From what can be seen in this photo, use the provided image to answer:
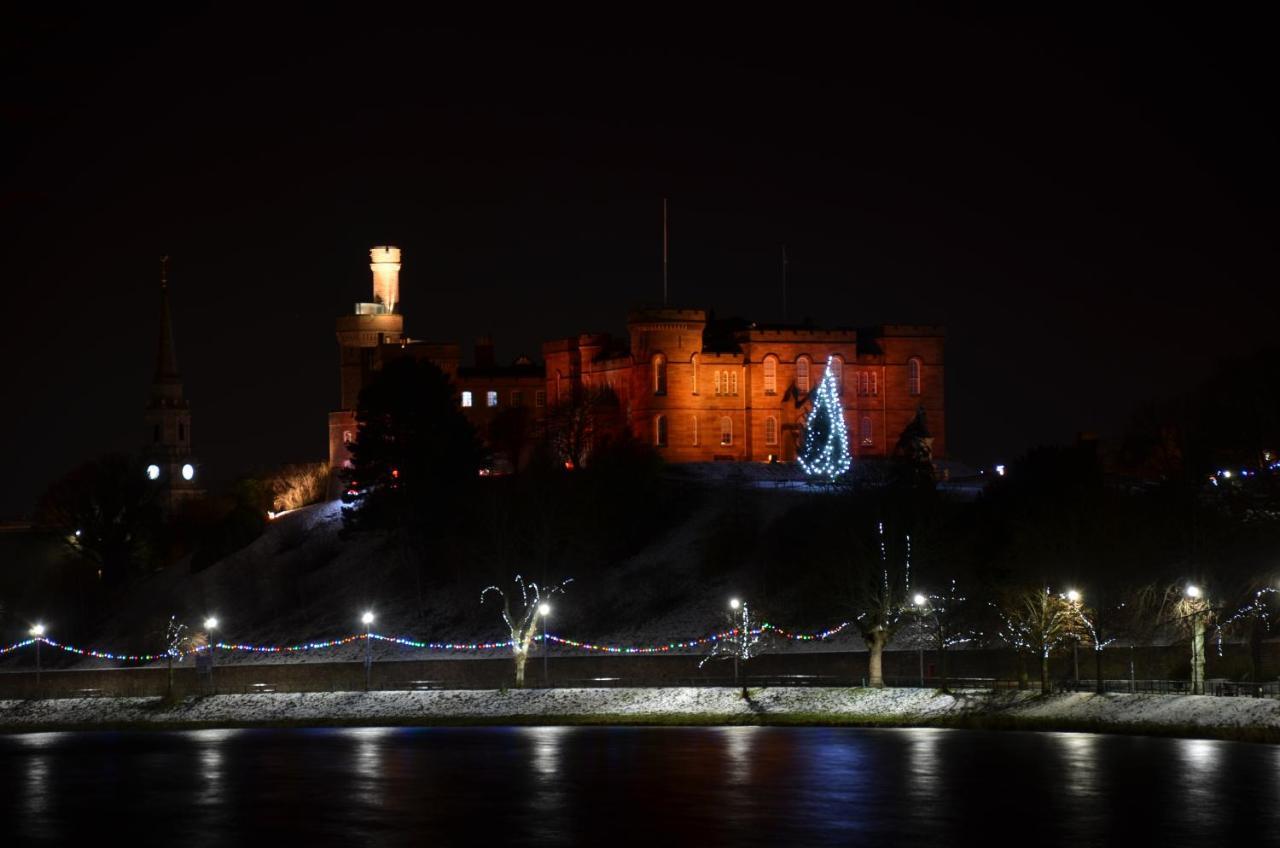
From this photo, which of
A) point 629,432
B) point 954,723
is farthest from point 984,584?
point 629,432

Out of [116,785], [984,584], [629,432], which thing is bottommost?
[116,785]

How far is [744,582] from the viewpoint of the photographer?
95688 millimetres

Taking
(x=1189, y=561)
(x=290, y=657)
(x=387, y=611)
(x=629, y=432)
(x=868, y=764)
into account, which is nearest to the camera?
(x=868, y=764)

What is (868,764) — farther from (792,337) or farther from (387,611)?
(792,337)

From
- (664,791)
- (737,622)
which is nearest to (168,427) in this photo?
(737,622)

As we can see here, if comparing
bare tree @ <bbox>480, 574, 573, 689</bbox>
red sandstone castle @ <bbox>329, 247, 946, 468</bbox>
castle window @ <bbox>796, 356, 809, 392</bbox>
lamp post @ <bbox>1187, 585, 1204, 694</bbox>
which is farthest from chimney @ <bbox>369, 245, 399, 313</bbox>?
lamp post @ <bbox>1187, 585, 1204, 694</bbox>

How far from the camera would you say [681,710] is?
2756 inches

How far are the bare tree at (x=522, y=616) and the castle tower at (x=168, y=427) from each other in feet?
163

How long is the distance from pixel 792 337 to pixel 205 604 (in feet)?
118

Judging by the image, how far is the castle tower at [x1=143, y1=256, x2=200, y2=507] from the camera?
144000 millimetres

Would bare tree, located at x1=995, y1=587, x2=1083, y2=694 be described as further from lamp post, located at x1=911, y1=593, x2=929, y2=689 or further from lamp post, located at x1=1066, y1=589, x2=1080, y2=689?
lamp post, located at x1=911, y1=593, x2=929, y2=689

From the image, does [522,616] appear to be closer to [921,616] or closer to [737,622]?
[737,622]

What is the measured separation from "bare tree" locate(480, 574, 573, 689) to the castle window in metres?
29.2

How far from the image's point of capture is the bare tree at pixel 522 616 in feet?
253
